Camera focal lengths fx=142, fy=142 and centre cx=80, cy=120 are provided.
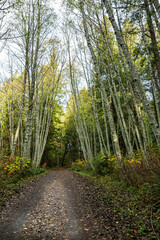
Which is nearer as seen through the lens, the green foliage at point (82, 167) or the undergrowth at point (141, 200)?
the undergrowth at point (141, 200)

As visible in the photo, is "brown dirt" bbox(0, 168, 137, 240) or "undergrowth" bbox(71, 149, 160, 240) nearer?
"undergrowth" bbox(71, 149, 160, 240)

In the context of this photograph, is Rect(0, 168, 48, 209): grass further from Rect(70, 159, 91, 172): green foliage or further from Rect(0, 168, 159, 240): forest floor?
Rect(70, 159, 91, 172): green foliage

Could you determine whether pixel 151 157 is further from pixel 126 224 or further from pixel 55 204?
pixel 55 204

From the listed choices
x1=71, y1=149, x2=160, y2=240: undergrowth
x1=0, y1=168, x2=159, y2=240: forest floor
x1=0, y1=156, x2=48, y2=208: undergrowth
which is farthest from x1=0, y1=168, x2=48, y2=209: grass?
x1=71, y1=149, x2=160, y2=240: undergrowth

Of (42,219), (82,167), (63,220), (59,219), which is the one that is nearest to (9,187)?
(42,219)

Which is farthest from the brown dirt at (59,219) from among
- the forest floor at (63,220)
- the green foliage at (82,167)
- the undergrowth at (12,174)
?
the green foliage at (82,167)

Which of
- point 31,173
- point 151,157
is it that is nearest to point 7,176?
point 31,173

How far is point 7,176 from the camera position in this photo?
679cm

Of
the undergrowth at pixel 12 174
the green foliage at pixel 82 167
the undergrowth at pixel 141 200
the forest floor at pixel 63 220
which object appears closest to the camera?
the undergrowth at pixel 141 200

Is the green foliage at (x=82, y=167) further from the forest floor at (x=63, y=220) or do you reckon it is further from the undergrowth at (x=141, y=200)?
the forest floor at (x=63, y=220)

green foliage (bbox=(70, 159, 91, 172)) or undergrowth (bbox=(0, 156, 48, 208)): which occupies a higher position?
undergrowth (bbox=(0, 156, 48, 208))

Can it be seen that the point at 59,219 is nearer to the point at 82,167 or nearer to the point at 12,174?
the point at 12,174

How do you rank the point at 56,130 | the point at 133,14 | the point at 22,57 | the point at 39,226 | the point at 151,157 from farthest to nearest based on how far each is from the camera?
the point at 56,130 < the point at 22,57 < the point at 133,14 < the point at 151,157 < the point at 39,226

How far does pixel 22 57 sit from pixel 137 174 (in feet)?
27.3
